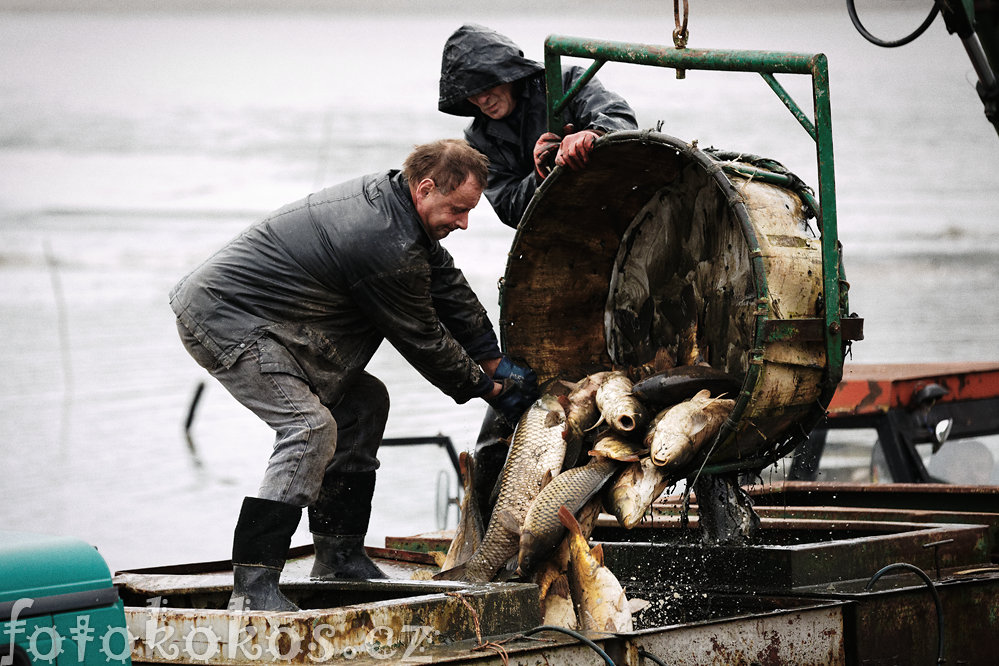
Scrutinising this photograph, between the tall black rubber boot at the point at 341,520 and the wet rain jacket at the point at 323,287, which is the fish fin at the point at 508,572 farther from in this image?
the wet rain jacket at the point at 323,287

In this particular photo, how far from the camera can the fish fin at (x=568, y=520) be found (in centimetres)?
380

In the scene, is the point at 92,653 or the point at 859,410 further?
the point at 859,410

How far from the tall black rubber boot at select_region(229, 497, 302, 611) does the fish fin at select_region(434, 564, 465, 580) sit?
0.65 metres

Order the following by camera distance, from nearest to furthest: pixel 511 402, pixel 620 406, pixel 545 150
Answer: pixel 620 406 < pixel 511 402 < pixel 545 150

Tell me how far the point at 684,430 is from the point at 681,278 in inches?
40.9

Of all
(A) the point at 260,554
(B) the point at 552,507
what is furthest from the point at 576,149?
(A) the point at 260,554

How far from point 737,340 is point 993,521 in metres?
1.34

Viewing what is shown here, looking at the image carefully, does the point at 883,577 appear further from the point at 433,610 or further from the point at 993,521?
the point at 433,610

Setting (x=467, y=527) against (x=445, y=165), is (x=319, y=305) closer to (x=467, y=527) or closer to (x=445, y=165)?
(x=445, y=165)

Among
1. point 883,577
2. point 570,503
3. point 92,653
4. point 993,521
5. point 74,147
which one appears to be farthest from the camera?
point 74,147

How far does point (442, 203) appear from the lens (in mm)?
3891

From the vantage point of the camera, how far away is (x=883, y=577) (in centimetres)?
420

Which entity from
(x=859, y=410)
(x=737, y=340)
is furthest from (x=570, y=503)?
(x=859, y=410)

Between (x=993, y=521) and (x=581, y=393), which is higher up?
(x=581, y=393)
